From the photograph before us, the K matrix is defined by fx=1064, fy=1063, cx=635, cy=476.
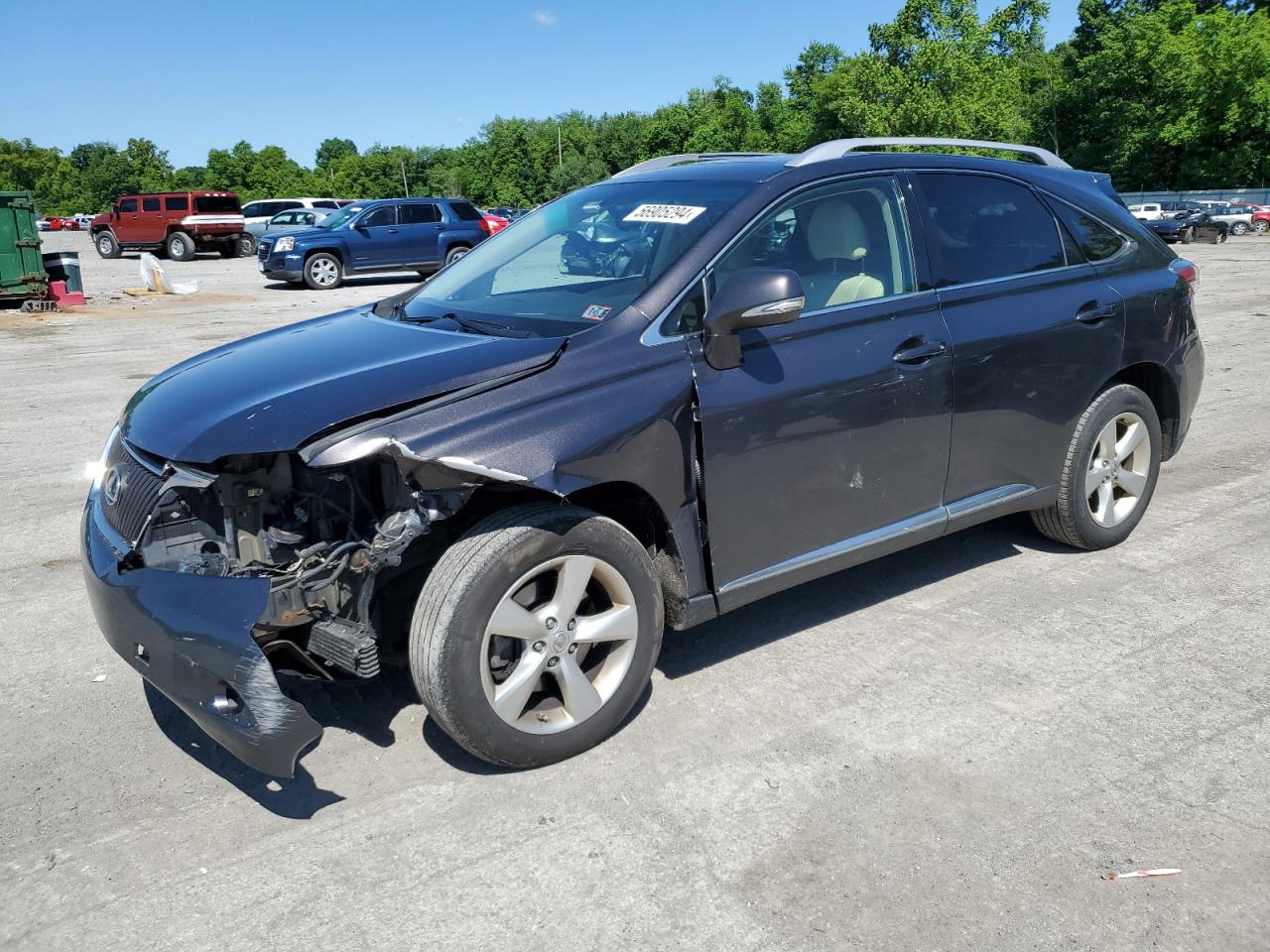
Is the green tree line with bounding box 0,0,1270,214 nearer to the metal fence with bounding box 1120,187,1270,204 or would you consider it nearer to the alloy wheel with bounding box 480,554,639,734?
the metal fence with bounding box 1120,187,1270,204

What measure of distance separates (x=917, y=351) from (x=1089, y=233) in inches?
57.2

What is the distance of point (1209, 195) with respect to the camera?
194ft

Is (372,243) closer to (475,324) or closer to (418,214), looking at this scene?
(418,214)

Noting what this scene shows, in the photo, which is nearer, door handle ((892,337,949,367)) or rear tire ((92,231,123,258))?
door handle ((892,337,949,367))

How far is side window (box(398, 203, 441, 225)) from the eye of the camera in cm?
2308

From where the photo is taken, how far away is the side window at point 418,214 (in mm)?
23078

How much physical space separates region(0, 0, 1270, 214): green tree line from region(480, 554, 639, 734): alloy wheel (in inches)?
2523

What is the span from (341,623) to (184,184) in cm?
12340

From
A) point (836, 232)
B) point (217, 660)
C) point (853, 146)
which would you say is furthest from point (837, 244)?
point (217, 660)

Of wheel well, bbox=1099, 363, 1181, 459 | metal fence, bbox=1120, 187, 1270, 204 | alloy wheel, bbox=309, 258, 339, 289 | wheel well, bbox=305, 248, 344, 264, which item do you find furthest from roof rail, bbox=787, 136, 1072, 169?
metal fence, bbox=1120, 187, 1270, 204

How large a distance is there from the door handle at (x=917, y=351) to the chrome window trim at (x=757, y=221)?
19cm

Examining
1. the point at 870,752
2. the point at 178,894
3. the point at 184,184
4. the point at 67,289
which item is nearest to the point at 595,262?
the point at 870,752

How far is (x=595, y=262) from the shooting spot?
398cm

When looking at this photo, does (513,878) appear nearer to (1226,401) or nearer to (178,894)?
(178,894)
